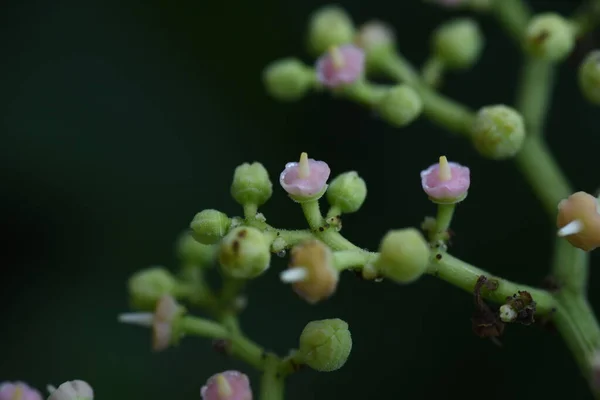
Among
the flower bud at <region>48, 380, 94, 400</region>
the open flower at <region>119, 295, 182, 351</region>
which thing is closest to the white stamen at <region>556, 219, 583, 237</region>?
the open flower at <region>119, 295, 182, 351</region>

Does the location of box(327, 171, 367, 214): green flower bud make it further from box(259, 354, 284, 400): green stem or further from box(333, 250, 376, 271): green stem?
box(259, 354, 284, 400): green stem

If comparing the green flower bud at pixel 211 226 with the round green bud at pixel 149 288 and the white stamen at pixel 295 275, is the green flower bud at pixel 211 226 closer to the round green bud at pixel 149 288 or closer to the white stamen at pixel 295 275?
the white stamen at pixel 295 275

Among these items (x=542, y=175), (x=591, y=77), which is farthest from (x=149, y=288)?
(x=591, y=77)

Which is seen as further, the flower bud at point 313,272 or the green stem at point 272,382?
the green stem at point 272,382

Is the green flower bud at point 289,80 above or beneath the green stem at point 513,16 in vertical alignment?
beneath

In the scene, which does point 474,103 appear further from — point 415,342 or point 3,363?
point 3,363

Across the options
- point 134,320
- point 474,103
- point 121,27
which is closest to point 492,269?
point 474,103

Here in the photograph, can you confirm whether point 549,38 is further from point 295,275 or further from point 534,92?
point 295,275

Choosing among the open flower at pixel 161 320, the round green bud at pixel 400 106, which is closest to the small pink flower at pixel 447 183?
the round green bud at pixel 400 106
